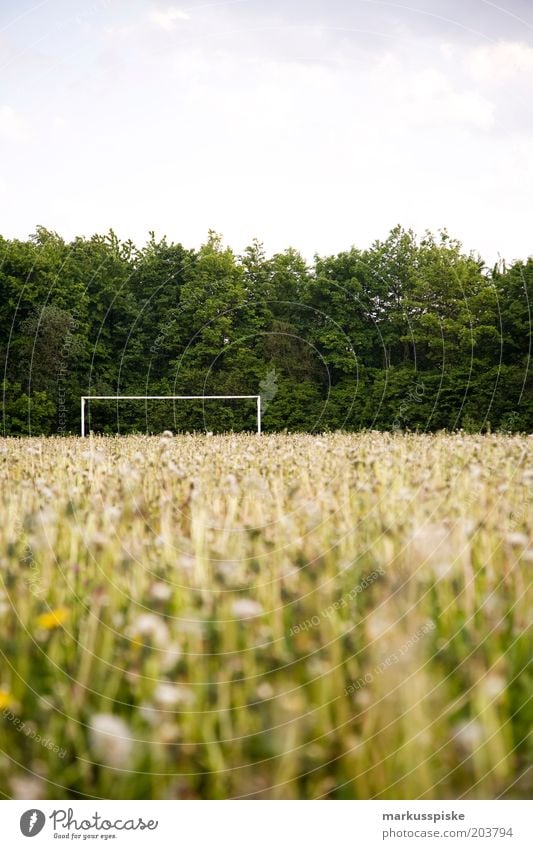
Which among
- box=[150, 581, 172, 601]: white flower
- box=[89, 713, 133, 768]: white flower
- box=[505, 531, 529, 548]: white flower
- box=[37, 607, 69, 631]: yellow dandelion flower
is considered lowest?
box=[89, 713, 133, 768]: white flower

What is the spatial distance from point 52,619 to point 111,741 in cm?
95

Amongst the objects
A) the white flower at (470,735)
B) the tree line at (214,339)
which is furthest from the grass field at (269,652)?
the tree line at (214,339)

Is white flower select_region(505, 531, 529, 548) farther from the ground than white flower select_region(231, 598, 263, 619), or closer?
farther from the ground

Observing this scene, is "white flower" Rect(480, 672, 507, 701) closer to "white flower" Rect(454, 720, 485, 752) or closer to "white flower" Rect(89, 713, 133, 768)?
"white flower" Rect(454, 720, 485, 752)

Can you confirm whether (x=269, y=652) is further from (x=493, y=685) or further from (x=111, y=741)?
(x=493, y=685)

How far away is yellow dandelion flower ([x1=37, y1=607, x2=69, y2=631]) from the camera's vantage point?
9.73 feet

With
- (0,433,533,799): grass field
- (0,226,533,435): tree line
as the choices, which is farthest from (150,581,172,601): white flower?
(0,226,533,435): tree line
